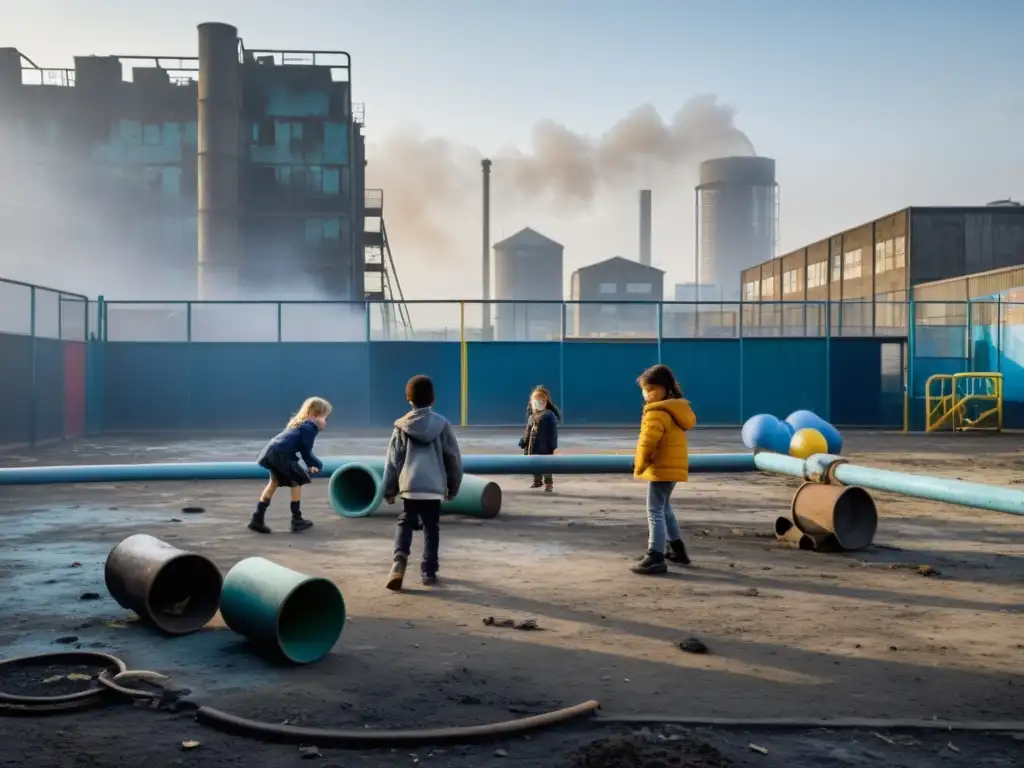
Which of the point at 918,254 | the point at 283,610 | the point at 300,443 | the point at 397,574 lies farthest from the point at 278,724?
the point at 918,254

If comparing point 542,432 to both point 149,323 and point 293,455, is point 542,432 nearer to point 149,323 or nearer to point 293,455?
point 293,455

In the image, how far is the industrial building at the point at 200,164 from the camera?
4488 cm

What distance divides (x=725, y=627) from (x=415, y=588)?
2328 millimetres

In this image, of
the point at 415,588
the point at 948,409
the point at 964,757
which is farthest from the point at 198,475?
the point at 948,409

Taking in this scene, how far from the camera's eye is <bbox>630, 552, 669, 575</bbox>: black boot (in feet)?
25.9

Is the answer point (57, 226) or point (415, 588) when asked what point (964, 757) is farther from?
point (57, 226)

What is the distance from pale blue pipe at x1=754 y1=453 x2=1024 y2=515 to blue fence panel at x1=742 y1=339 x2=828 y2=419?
50.3 ft

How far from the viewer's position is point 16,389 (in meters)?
20.8

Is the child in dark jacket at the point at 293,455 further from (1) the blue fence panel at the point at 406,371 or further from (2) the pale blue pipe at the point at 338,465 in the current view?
(1) the blue fence panel at the point at 406,371

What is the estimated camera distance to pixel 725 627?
6258mm

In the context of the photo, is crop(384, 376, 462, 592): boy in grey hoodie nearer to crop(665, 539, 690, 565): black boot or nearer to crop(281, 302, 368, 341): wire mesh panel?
crop(665, 539, 690, 565): black boot

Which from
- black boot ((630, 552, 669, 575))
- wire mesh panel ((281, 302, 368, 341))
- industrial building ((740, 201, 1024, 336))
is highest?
industrial building ((740, 201, 1024, 336))

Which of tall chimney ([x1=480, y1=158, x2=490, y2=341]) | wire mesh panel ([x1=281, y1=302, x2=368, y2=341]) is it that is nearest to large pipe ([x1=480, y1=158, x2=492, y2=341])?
tall chimney ([x1=480, y1=158, x2=490, y2=341])

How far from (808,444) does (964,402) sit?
12342 millimetres
